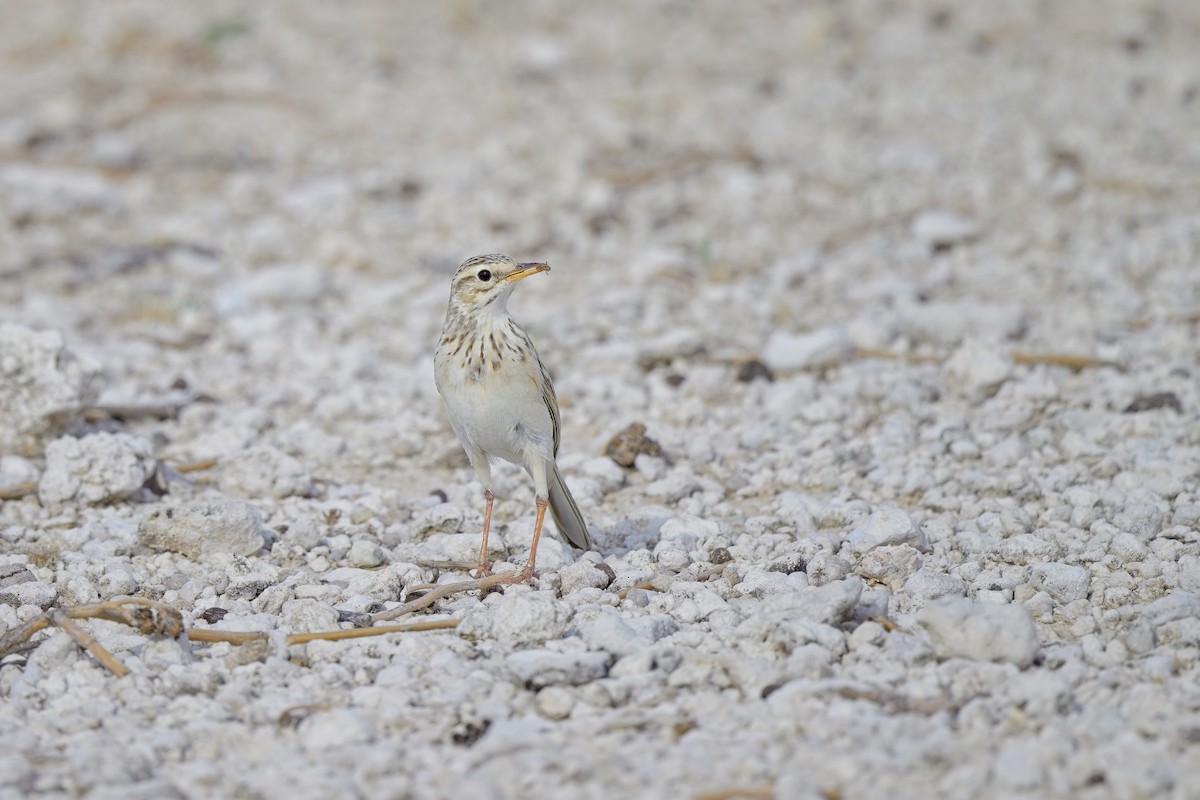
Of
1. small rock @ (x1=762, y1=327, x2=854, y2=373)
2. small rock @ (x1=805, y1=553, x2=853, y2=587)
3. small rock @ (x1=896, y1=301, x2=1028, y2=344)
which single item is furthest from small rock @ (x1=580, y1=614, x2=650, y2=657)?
small rock @ (x1=896, y1=301, x2=1028, y2=344)

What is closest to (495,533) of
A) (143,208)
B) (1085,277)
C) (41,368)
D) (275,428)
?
(275,428)

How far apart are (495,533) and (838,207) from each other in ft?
18.0

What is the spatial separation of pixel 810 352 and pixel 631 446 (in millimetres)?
1539

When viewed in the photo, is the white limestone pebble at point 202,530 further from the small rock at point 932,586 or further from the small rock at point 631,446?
the small rock at point 932,586

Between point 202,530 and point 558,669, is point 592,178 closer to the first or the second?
point 202,530

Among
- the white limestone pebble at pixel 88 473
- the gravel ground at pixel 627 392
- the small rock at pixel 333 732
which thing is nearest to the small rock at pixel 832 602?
the gravel ground at pixel 627 392

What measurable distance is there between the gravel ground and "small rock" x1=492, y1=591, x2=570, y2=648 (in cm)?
1

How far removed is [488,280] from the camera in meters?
5.89

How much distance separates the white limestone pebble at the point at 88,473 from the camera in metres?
6.17

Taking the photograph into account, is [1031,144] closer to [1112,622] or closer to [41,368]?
[1112,622]

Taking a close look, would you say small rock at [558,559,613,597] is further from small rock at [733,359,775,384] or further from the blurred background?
small rock at [733,359,775,384]

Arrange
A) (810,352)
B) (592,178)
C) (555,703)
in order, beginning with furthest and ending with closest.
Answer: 1. (592,178)
2. (810,352)
3. (555,703)

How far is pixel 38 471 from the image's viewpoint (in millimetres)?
6531

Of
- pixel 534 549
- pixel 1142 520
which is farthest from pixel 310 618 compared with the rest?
pixel 1142 520
